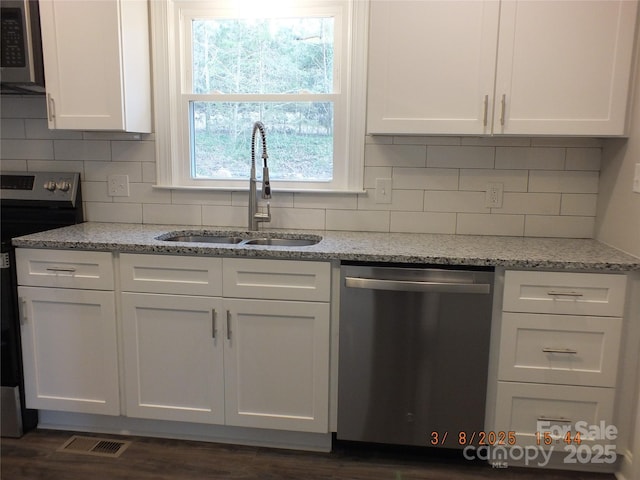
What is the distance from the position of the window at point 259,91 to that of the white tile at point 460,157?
361 millimetres

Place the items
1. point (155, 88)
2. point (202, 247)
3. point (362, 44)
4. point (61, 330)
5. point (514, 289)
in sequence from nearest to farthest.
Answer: point (514, 289), point (202, 247), point (61, 330), point (362, 44), point (155, 88)

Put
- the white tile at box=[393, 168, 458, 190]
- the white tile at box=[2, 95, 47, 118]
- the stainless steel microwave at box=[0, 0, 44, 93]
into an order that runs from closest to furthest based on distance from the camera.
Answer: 1. the stainless steel microwave at box=[0, 0, 44, 93]
2. the white tile at box=[393, 168, 458, 190]
3. the white tile at box=[2, 95, 47, 118]

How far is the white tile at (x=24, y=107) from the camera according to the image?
8.84 feet

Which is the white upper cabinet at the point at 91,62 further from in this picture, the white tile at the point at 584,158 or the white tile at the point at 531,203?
the white tile at the point at 584,158

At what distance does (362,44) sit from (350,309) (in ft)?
4.29

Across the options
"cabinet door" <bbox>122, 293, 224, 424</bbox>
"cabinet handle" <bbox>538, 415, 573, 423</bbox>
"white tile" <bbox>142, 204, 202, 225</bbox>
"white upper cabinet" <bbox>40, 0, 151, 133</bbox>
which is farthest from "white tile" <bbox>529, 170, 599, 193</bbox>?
"white upper cabinet" <bbox>40, 0, 151, 133</bbox>

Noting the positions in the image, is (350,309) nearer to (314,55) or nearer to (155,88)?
(314,55)

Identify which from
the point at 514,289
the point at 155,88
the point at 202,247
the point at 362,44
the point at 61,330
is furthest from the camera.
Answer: the point at 155,88

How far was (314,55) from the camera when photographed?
2.52m

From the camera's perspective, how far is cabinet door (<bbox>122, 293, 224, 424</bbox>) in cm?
211

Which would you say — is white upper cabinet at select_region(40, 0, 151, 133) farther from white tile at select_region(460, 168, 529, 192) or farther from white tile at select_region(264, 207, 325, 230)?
white tile at select_region(460, 168, 529, 192)

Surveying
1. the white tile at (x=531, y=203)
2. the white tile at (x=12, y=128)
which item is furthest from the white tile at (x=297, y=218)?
the white tile at (x=12, y=128)

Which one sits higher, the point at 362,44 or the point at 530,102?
the point at 362,44

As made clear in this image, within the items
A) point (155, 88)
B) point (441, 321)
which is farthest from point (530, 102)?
point (155, 88)
